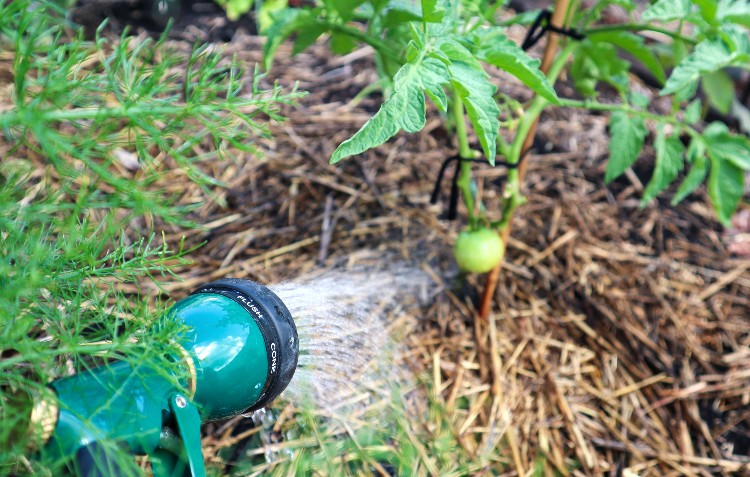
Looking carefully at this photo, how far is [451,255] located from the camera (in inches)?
60.1

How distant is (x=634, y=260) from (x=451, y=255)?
0.42 meters

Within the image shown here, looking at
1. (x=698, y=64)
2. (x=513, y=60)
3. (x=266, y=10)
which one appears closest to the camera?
(x=513, y=60)

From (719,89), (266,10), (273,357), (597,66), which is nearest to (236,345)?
(273,357)

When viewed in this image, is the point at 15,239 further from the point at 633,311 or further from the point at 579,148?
the point at 579,148

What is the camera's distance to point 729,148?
1290mm

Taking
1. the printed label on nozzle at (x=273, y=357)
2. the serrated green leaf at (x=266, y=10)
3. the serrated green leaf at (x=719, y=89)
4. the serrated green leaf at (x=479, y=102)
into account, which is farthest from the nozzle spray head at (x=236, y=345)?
the serrated green leaf at (x=719, y=89)

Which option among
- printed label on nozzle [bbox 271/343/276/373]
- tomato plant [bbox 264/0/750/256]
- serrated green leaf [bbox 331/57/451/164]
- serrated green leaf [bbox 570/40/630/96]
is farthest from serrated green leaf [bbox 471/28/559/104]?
printed label on nozzle [bbox 271/343/276/373]

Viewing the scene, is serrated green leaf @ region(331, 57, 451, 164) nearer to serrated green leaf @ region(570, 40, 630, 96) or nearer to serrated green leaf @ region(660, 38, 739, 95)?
serrated green leaf @ region(660, 38, 739, 95)

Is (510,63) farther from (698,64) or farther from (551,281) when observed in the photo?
(551,281)

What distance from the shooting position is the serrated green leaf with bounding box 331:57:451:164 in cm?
79

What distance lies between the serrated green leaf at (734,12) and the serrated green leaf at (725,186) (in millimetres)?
281

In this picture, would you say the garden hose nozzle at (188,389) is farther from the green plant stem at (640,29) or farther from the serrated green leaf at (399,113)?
the green plant stem at (640,29)

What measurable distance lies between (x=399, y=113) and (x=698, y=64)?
0.54 meters

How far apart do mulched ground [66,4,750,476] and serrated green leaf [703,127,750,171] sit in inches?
13.9
